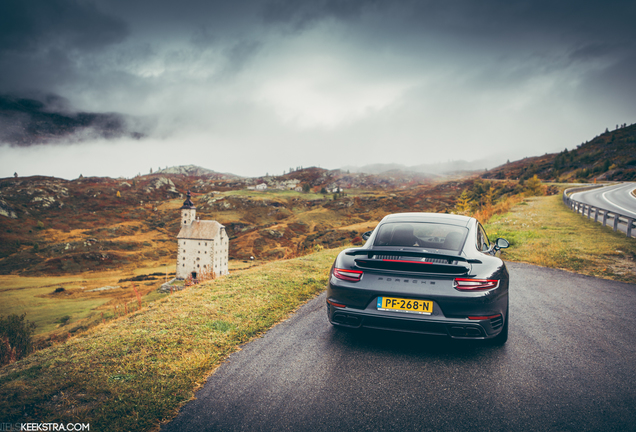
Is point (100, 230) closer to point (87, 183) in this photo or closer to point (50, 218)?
point (50, 218)

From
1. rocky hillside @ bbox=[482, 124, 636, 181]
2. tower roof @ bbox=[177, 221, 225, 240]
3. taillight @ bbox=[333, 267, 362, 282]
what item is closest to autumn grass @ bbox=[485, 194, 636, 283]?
taillight @ bbox=[333, 267, 362, 282]

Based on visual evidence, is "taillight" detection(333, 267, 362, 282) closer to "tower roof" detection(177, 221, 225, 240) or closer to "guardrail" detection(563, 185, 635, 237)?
"guardrail" detection(563, 185, 635, 237)

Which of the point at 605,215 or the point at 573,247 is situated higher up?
the point at 605,215

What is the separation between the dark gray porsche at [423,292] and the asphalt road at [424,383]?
407mm

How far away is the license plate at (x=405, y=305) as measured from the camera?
124 inches

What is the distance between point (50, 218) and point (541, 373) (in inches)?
6467

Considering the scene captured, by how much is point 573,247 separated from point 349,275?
10.9 m

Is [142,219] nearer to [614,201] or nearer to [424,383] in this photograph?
[614,201]

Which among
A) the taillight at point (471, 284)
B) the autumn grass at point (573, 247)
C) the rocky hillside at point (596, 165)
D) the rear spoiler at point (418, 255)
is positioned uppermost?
the rocky hillside at point (596, 165)

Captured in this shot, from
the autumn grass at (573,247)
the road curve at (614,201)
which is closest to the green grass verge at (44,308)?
the autumn grass at (573,247)

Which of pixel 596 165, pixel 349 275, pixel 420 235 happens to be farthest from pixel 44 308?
pixel 596 165

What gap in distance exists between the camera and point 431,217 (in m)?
4.82

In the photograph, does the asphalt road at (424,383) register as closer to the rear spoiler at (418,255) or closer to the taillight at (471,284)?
the taillight at (471,284)

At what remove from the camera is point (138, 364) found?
10.7 ft
